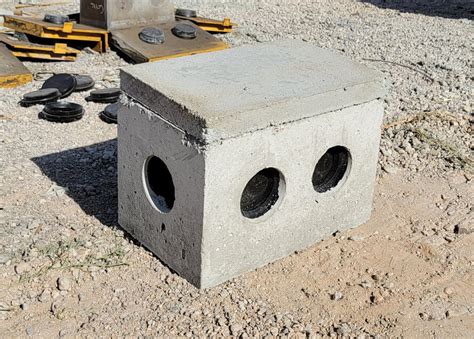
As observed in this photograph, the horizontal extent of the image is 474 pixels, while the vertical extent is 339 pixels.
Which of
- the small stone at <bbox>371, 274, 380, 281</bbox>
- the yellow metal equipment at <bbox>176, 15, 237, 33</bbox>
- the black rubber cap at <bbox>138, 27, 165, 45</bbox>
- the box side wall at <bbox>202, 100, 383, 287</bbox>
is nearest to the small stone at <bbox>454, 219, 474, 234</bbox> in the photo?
the box side wall at <bbox>202, 100, 383, 287</bbox>

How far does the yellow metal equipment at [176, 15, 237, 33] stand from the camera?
10750mm

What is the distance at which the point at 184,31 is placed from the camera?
32.4 ft

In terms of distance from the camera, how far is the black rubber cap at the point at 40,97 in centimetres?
794

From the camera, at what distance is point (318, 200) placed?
538 centimetres

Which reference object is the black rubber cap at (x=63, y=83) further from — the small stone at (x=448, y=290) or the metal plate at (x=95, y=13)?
the small stone at (x=448, y=290)

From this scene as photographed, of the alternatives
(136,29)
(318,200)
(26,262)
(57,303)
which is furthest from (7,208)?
(136,29)

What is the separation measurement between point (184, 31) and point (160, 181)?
5.00 metres

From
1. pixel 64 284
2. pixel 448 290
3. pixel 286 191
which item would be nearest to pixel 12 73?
pixel 64 284

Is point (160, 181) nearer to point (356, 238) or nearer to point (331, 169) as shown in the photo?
point (331, 169)

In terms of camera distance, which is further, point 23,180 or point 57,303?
point 23,180

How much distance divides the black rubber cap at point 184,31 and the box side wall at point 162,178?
4778 mm

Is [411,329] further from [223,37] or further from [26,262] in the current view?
[223,37]

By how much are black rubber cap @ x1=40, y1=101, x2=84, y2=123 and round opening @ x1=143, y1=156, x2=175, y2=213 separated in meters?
2.64

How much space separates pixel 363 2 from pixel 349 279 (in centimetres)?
920
